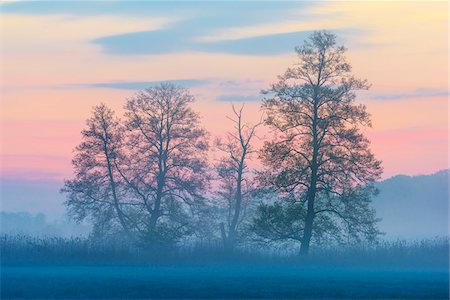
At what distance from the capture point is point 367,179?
168 feet

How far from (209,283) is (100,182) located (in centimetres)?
3175

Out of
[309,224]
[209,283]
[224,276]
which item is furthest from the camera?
[309,224]

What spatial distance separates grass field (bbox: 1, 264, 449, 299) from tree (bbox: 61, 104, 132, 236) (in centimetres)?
2016

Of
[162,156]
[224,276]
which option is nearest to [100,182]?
[162,156]

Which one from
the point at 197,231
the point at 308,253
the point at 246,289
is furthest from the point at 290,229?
the point at 246,289

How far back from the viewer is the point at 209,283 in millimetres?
31953

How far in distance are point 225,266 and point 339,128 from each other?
39.9ft

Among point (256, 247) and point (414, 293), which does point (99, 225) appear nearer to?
point (256, 247)

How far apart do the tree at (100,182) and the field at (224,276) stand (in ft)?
45.8

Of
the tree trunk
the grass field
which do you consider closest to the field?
the grass field

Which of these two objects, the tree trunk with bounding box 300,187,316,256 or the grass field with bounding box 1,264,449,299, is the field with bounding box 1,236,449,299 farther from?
the tree trunk with bounding box 300,187,316,256

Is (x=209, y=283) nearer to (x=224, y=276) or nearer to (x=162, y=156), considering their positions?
(x=224, y=276)

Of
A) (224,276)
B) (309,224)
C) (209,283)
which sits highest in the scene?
(309,224)

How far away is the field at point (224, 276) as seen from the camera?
28.7 metres
